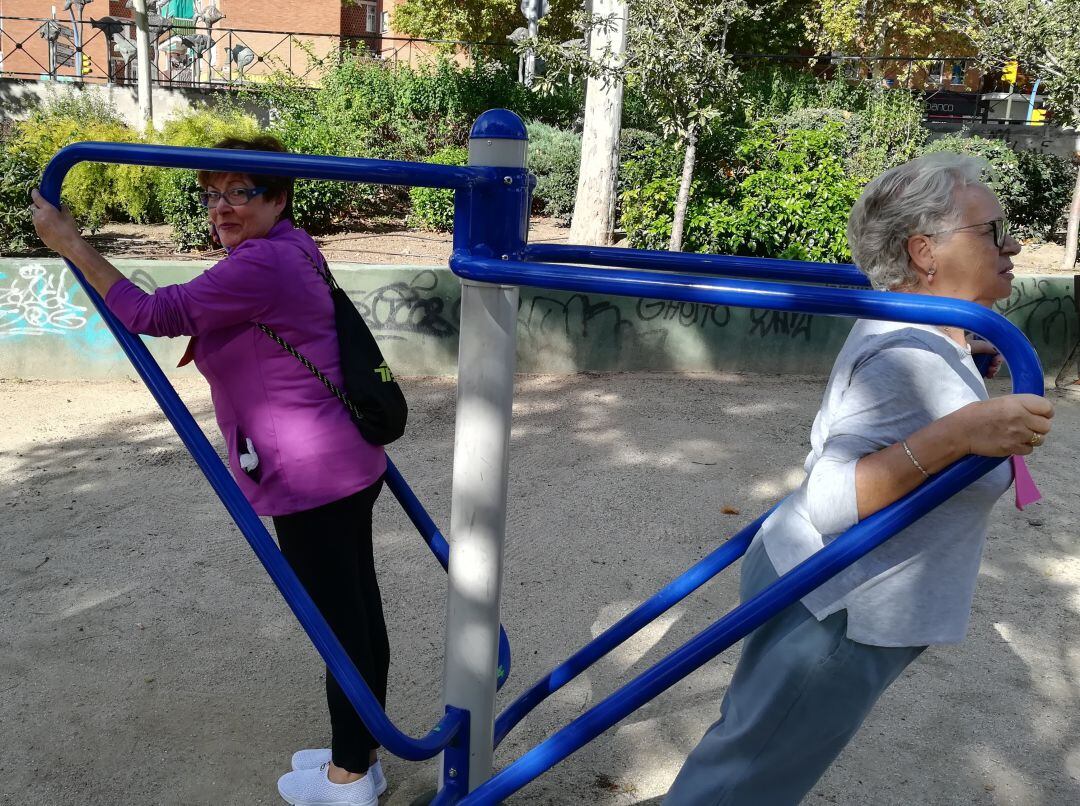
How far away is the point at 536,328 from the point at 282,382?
4.43 metres

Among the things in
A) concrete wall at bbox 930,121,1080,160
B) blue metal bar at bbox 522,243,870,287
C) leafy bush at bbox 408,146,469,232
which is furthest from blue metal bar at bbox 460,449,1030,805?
concrete wall at bbox 930,121,1080,160

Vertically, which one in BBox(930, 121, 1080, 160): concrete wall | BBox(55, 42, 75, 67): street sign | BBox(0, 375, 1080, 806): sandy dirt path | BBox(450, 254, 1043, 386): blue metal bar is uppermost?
BBox(55, 42, 75, 67): street sign

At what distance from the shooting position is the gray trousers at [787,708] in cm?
158

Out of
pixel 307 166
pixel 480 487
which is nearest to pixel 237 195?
pixel 307 166

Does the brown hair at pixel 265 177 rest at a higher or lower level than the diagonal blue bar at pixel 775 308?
higher

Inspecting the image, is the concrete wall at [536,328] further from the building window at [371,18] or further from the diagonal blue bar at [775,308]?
the building window at [371,18]

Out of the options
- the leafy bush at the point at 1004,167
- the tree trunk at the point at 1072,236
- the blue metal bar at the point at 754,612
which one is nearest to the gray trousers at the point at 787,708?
the blue metal bar at the point at 754,612

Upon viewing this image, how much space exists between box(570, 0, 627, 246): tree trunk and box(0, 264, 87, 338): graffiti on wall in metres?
5.27

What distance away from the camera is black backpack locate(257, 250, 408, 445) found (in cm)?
205

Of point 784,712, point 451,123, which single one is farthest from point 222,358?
point 451,123

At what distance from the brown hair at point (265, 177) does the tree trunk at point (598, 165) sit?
7.57 m

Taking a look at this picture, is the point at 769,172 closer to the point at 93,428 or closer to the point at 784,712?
the point at 93,428

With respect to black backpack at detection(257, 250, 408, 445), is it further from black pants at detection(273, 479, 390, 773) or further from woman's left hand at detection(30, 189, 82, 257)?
woman's left hand at detection(30, 189, 82, 257)

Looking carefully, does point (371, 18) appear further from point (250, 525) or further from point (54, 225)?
point (250, 525)
